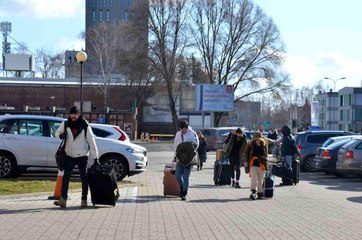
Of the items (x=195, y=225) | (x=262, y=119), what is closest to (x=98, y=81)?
(x=262, y=119)

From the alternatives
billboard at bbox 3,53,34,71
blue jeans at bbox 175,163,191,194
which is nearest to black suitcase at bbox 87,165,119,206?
blue jeans at bbox 175,163,191,194

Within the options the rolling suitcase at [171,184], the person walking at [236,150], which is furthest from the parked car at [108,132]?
the rolling suitcase at [171,184]

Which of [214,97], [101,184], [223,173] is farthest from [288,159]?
[214,97]

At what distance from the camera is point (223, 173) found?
704 inches

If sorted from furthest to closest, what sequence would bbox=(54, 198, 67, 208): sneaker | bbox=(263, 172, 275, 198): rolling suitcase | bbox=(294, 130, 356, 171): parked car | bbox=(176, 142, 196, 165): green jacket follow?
bbox=(294, 130, 356, 171): parked car < bbox=(263, 172, 275, 198): rolling suitcase < bbox=(176, 142, 196, 165): green jacket < bbox=(54, 198, 67, 208): sneaker

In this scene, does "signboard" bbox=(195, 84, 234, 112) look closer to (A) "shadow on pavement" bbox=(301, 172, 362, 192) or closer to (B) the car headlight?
(A) "shadow on pavement" bbox=(301, 172, 362, 192)

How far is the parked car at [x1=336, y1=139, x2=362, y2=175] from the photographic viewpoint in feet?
66.4

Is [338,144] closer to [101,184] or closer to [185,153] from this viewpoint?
[185,153]

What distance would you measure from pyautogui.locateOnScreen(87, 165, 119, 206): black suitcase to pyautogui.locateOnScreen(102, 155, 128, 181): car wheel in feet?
18.5

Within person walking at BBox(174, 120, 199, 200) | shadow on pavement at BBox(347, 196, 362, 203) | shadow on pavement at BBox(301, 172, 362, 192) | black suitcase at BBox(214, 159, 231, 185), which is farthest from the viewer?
shadow on pavement at BBox(301, 172, 362, 192)

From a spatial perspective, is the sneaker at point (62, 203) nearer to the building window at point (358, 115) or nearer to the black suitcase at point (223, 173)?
the black suitcase at point (223, 173)

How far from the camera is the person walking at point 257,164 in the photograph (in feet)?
47.8

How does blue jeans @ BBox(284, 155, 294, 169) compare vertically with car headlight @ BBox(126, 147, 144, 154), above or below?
below

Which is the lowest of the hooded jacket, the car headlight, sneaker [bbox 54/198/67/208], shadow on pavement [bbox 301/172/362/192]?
shadow on pavement [bbox 301/172/362/192]
